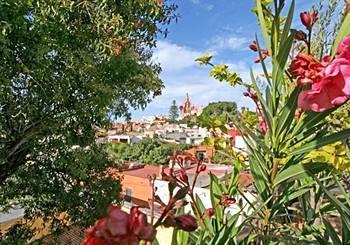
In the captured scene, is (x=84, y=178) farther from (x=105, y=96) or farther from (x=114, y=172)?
(x=105, y=96)

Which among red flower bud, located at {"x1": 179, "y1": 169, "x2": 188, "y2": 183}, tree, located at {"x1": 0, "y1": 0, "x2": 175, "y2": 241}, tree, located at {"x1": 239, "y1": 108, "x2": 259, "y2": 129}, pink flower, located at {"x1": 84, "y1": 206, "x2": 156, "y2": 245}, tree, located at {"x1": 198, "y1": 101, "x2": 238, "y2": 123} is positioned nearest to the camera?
pink flower, located at {"x1": 84, "y1": 206, "x2": 156, "y2": 245}

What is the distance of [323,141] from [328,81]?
0.22 m

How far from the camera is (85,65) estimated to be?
8.52 ft

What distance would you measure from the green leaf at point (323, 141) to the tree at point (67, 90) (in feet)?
6.55

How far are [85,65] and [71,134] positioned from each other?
761 millimetres

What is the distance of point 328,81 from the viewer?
1.24 ft

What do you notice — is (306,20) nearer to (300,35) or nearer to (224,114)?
(300,35)

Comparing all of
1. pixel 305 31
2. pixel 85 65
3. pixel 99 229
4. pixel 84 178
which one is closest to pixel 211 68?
A: pixel 305 31

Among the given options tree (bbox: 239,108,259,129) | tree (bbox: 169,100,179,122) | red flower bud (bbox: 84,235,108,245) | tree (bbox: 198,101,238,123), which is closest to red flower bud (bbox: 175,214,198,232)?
red flower bud (bbox: 84,235,108,245)

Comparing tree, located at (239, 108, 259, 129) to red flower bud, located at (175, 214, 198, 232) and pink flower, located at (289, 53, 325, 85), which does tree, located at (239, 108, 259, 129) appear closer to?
pink flower, located at (289, 53, 325, 85)

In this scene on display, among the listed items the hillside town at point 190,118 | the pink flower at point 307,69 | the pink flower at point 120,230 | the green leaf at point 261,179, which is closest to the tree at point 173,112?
the hillside town at point 190,118

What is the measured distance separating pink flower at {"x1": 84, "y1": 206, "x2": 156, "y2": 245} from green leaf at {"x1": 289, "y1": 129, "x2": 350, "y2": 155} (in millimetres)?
415

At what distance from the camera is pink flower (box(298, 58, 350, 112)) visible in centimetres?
37

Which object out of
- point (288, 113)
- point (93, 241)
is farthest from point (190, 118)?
point (93, 241)
